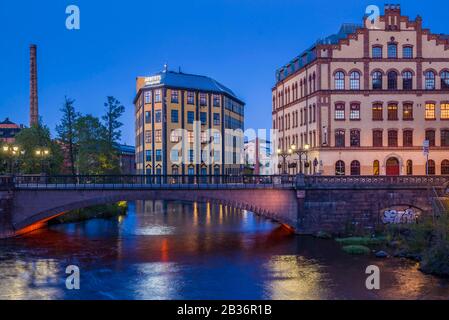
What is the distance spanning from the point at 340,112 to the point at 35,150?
39.1 m

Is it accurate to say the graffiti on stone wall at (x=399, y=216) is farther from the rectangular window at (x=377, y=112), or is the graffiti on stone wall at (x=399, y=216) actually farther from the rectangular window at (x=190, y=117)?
the rectangular window at (x=190, y=117)

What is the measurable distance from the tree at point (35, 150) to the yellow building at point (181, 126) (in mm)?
20996

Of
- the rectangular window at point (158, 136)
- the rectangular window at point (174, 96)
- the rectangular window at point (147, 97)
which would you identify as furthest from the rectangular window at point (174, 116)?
the rectangular window at point (147, 97)

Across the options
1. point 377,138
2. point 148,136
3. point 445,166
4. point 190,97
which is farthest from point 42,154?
point 445,166

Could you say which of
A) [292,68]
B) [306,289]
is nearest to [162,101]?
Answer: [292,68]

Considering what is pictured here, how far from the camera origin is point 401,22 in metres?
66.5

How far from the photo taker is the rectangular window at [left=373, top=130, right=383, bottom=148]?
221ft

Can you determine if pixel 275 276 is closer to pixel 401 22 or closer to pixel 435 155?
pixel 435 155

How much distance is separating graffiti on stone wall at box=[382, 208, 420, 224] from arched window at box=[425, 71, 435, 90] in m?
18.3

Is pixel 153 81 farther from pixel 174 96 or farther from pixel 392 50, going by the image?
pixel 392 50

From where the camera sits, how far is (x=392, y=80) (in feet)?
219

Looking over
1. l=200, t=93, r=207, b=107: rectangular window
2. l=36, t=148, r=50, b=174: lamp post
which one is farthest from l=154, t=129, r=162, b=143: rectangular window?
l=36, t=148, r=50, b=174: lamp post

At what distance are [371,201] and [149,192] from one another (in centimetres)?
2181

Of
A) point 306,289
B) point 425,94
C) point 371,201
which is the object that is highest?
point 425,94
